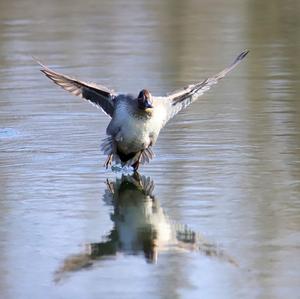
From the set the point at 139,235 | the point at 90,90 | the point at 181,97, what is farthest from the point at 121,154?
the point at 139,235

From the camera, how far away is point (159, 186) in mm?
10273

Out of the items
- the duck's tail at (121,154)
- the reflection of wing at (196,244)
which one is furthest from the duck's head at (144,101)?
the reflection of wing at (196,244)

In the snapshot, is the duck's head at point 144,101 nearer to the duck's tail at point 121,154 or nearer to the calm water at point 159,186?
the duck's tail at point 121,154

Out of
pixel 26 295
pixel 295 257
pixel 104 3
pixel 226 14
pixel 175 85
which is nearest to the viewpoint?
pixel 26 295

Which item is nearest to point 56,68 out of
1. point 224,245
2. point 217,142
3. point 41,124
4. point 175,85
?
point 175,85

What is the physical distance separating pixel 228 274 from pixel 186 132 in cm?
498

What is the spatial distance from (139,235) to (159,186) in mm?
1532

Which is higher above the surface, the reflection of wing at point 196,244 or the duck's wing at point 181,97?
the duck's wing at point 181,97

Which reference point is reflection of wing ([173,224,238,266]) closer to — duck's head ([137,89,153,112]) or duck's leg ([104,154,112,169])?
duck's head ([137,89,153,112])

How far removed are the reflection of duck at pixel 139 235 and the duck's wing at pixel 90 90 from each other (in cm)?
141

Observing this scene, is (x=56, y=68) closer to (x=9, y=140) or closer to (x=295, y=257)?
(x=9, y=140)

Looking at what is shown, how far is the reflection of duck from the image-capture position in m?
8.15

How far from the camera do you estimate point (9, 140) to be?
12.3 metres

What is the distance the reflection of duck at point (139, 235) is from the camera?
26.7 feet
